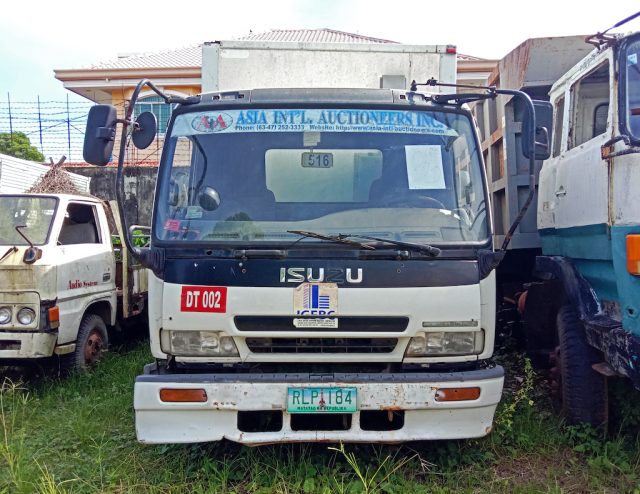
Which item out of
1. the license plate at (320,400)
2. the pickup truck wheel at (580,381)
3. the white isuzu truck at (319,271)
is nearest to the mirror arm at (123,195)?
the white isuzu truck at (319,271)

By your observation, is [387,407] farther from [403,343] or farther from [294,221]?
[294,221]

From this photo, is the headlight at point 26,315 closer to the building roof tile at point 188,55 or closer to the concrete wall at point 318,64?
the concrete wall at point 318,64

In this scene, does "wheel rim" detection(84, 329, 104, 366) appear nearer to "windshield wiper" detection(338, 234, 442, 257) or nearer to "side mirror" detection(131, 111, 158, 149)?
"side mirror" detection(131, 111, 158, 149)

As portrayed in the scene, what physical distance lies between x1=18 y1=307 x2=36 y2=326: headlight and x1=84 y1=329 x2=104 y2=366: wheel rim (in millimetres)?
789

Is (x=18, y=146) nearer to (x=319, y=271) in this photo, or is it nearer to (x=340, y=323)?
(x=319, y=271)

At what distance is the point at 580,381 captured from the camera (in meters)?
3.76

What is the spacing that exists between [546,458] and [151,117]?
3.40m

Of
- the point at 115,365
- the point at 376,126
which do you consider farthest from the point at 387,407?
the point at 115,365

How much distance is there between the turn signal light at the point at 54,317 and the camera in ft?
15.8

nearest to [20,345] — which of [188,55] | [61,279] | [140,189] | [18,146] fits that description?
[61,279]

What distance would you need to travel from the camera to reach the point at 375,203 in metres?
3.36

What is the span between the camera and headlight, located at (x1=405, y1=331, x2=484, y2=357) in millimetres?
3178

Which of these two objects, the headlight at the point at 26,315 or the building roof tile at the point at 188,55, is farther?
the building roof tile at the point at 188,55

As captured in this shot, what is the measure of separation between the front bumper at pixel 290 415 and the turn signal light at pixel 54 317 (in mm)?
2135
